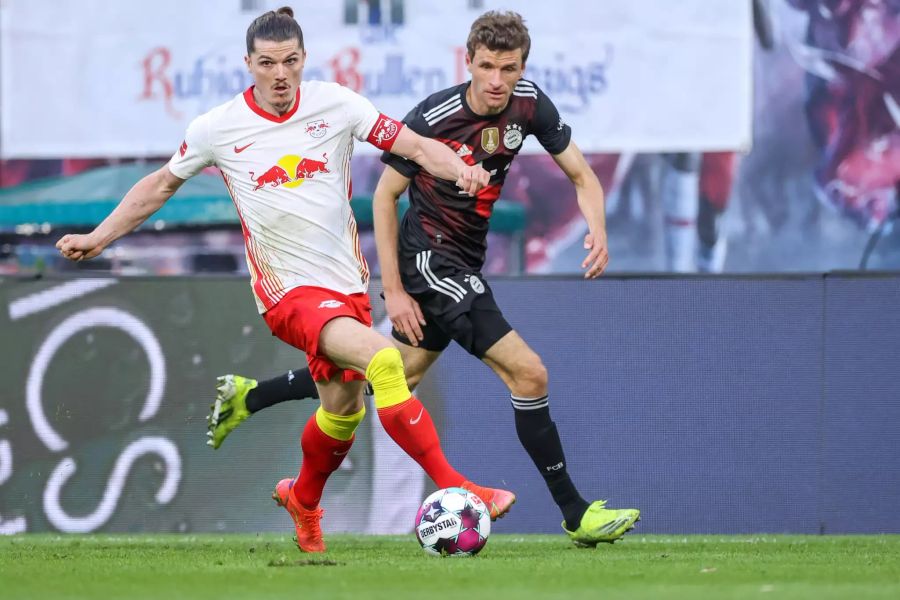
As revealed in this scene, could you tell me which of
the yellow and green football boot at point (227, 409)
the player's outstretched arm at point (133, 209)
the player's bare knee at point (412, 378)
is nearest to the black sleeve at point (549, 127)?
the player's bare knee at point (412, 378)

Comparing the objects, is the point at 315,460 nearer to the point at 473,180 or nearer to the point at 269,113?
the point at 269,113

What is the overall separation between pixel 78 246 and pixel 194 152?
2.19 feet

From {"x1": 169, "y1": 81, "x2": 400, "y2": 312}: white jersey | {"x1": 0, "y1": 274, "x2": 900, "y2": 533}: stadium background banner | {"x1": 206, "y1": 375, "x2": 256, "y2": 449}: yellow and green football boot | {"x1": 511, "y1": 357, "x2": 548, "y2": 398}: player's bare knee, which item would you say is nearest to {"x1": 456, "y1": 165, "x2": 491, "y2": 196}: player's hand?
{"x1": 169, "y1": 81, "x2": 400, "y2": 312}: white jersey

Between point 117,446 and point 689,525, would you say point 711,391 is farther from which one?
point 117,446

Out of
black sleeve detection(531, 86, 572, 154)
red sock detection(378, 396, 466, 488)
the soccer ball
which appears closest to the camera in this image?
the soccer ball

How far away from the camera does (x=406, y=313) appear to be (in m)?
7.43

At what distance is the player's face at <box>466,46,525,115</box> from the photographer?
22.6 feet

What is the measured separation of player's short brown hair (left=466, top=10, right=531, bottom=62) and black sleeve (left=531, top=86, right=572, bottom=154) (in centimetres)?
35

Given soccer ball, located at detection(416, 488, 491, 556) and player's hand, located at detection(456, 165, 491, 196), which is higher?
player's hand, located at detection(456, 165, 491, 196)

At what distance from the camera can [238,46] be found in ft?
54.0

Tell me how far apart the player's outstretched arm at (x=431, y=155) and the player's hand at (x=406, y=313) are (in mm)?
803

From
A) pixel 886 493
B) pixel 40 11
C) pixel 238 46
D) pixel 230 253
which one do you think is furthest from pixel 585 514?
pixel 40 11

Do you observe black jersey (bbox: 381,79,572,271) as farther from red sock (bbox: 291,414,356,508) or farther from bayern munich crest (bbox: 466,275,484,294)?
red sock (bbox: 291,414,356,508)

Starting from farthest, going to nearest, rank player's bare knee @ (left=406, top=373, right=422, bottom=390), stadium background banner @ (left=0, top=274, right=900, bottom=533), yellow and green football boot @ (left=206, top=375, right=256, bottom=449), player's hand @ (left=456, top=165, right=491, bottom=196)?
stadium background banner @ (left=0, top=274, right=900, bottom=533) < yellow and green football boot @ (left=206, top=375, right=256, bottom=449) < player's bare knee @ (left=406, top=373, right=422, bottom=390) < player's hand @ (left=456, top=165, right=491, bottom=196)
